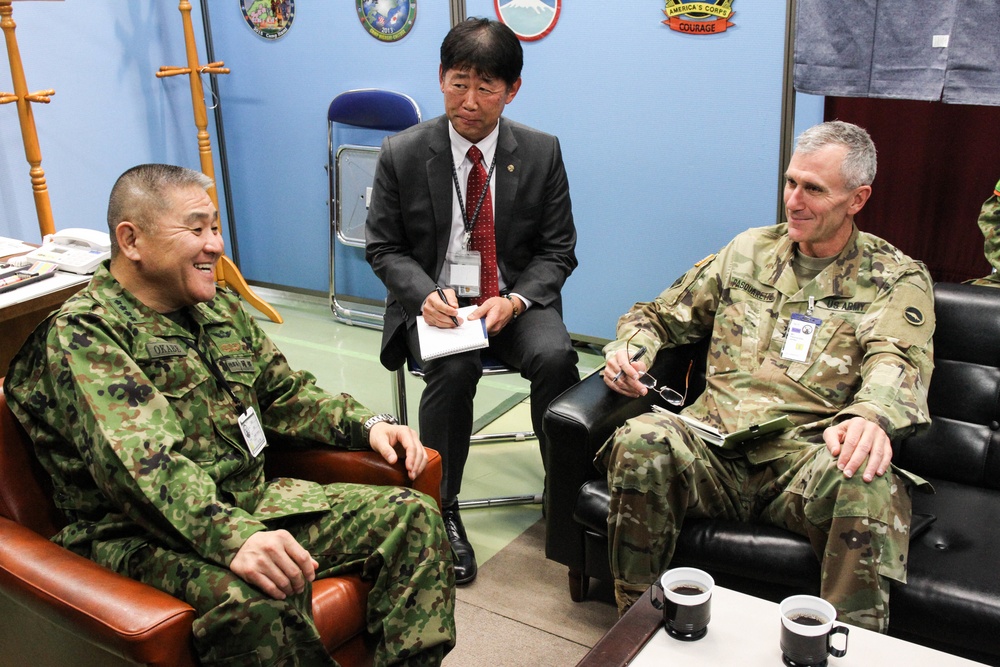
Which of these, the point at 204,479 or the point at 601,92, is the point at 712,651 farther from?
the point at 601,92

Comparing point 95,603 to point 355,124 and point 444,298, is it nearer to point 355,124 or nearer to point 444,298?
point 444,298

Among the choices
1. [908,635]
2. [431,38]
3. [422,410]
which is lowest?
[908,635]

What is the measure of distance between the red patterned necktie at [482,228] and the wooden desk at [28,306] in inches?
46.1

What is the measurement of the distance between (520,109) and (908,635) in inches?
106

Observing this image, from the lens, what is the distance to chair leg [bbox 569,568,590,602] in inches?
102

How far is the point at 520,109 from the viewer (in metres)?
4.11

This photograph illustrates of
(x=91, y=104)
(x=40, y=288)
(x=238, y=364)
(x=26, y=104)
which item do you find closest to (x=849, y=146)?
(x=238, y=364)

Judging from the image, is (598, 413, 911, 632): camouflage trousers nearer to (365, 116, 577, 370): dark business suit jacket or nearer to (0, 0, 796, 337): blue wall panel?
(365, 116, 577, 370): dark business suit jacket

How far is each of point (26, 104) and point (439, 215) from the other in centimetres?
203

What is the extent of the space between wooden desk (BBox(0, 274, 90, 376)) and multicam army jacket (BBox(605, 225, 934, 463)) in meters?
1.60

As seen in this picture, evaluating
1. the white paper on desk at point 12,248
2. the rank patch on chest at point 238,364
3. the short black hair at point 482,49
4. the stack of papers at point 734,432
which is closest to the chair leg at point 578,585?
the stack of papers at point 734,432

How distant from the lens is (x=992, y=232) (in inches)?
104

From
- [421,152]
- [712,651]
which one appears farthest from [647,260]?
[712,651]

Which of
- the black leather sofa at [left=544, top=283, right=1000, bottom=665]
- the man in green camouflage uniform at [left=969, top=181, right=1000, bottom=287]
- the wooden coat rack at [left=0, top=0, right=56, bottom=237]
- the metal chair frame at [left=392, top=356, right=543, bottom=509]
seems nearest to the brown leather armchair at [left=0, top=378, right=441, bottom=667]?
the black leather sofa at [left=544, top=283, right=1000, bottom=665]
